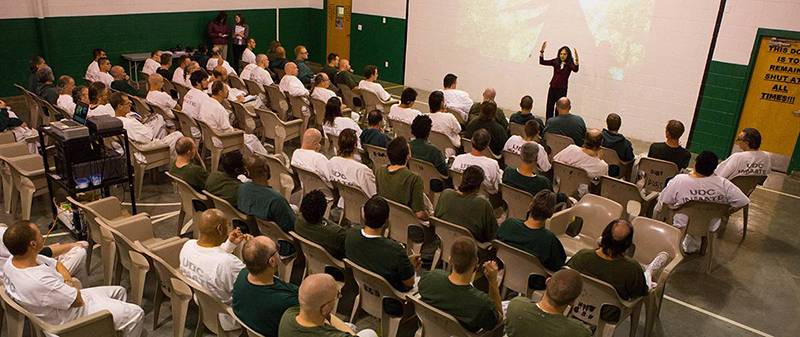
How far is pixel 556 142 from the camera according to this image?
26.3 ft

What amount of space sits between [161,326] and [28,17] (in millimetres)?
9601

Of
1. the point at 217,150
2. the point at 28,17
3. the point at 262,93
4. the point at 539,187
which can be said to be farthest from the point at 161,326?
the point at 28,17

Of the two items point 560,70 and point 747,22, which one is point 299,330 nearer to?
point 560,70

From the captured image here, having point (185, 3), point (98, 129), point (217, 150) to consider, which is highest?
point (185, 3)

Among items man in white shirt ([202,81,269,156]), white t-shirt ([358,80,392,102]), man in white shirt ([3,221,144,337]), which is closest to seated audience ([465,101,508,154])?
white t-shirt ([358,80,392,102])

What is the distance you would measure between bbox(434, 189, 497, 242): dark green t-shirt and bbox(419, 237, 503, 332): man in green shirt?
4.35 ft

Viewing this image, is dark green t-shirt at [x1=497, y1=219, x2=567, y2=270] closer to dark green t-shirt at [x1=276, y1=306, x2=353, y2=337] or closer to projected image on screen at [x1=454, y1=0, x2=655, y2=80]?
dark green t-shirt at [x1=276, y1=306, x2=353, y2=337]

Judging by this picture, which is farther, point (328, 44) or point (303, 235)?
point (328, 44)

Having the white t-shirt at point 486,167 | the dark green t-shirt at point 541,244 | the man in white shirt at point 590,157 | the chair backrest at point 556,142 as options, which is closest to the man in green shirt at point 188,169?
the white t-shirt at point 486,167

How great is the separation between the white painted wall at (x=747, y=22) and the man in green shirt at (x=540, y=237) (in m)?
7.22

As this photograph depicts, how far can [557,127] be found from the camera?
8.33 m

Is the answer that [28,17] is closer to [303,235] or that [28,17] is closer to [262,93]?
[262,93]

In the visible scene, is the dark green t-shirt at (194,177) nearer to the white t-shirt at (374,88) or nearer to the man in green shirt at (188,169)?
the man in green shirt at (188,169)

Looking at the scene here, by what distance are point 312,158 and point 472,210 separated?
203 centimetres
